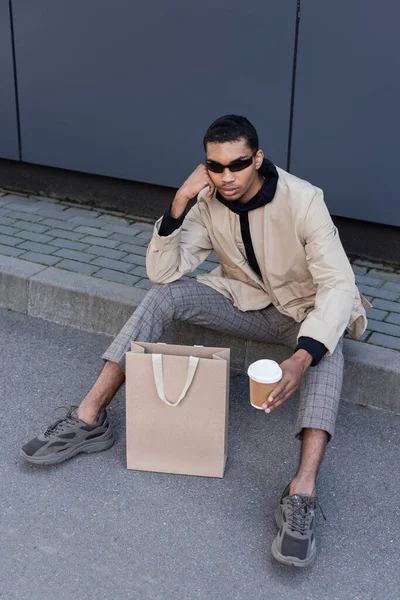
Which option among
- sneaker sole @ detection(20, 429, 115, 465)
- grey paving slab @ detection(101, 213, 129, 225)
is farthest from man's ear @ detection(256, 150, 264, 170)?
grey paving slab @ detection(101, 213, 129, 225)

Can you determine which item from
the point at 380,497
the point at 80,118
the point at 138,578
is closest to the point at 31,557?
the point at 138,578

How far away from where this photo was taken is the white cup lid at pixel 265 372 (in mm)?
2723

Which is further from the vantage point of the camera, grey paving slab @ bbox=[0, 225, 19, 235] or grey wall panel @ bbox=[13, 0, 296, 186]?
grey paving slab @ bbox=[0, 225, 19, 235]

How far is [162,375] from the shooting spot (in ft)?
10.1

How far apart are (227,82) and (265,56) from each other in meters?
0.31

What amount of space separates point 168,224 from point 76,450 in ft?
3.33

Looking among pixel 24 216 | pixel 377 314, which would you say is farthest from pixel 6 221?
pixel 377 314

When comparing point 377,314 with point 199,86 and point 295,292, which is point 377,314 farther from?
point 199,86

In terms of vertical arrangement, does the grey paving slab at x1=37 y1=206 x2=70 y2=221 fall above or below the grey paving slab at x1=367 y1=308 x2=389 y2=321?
below

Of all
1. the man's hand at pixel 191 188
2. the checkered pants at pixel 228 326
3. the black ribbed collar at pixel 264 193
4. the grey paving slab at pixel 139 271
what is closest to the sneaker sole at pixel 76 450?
the checkered pants at pixel 228 326

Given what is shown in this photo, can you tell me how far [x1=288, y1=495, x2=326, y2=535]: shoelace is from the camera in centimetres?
283

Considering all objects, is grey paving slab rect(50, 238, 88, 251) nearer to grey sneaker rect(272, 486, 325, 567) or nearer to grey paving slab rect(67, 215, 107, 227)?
grey paving slab rect(67, 215, 107, 227)

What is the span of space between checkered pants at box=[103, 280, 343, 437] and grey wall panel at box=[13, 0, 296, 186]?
5.64 feet

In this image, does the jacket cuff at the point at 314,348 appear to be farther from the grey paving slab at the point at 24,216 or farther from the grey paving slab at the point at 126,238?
the grey paving slab at the point at 24,216
